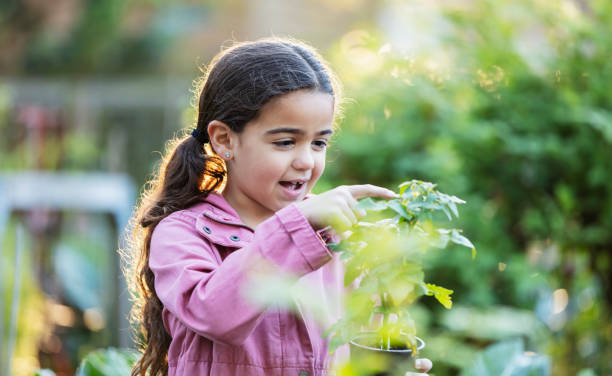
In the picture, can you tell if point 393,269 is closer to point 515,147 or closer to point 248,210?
point 248,210

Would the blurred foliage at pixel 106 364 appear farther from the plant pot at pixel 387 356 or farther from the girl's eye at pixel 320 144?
the plant pot at pixel 387 356

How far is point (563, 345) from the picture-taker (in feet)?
9.33

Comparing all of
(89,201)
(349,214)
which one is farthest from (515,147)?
(89,201)

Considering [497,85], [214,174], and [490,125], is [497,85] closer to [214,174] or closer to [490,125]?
[490,125]

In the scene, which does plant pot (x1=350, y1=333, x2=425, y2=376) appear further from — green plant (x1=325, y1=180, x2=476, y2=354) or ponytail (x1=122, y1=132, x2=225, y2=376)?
ponytail (x1=122, y1=132, x2=225, y2=376)

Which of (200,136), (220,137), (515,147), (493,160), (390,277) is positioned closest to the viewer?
(390,277)

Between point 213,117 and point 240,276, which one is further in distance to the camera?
point 213,117

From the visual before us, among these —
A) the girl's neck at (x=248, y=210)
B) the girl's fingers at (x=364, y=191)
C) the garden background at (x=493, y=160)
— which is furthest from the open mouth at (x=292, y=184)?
the garden background at (x=493, y=160)

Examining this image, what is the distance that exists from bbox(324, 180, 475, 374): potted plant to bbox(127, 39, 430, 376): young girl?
0.21 ft

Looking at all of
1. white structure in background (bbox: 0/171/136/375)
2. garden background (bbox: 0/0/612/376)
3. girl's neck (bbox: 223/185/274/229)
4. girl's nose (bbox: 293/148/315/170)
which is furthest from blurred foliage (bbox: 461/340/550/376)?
white structure in background (bbox: 0/171/136/375)

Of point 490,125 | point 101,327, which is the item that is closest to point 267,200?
point 490,125

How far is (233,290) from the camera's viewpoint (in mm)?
1246

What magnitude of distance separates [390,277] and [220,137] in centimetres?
68

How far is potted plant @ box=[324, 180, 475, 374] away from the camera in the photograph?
3.74 ft
